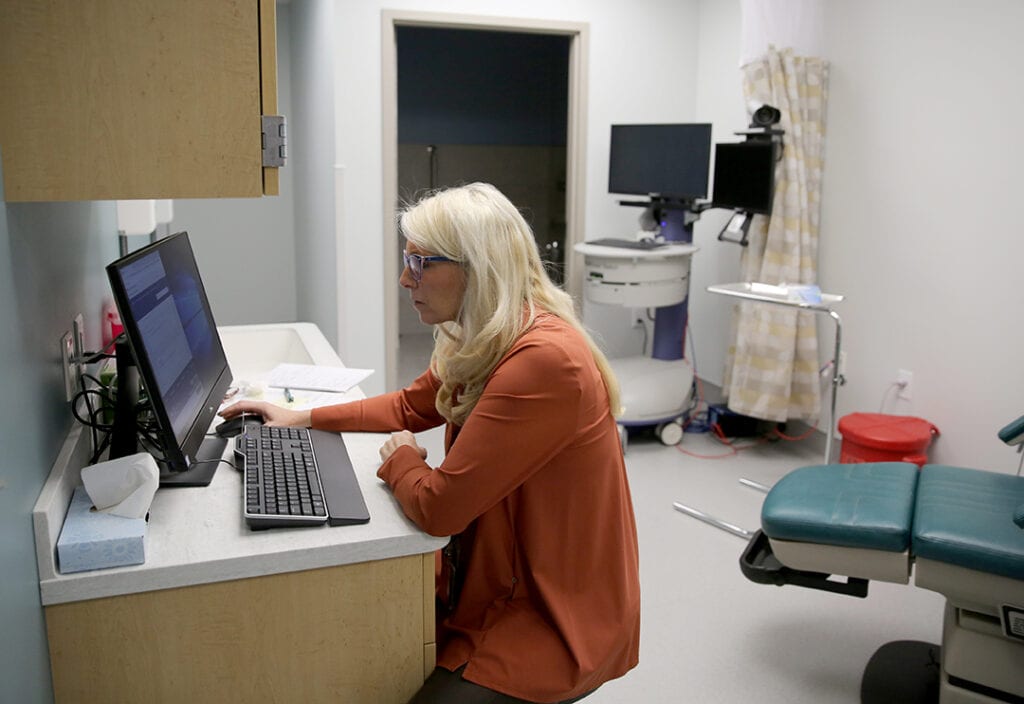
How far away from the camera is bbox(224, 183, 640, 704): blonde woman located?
58.2 inches

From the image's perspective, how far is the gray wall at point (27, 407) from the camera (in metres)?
1.15

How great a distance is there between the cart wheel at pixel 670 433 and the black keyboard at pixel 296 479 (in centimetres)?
275

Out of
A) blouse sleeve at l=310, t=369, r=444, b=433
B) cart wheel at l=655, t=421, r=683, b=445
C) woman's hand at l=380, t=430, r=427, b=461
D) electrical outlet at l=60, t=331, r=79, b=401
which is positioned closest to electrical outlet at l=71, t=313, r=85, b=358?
electrical outlet at l=60, t=331, r=79, b=401

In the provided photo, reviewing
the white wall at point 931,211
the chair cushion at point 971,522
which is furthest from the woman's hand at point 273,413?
the white wall at point 931,211

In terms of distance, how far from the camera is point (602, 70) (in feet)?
15.9

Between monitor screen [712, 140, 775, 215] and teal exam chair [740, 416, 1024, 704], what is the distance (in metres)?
1.77

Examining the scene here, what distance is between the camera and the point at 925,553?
2.12 metres

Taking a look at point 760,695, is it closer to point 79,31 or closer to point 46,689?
point 46,689

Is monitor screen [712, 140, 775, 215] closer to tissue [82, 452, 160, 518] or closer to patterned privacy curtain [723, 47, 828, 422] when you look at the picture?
patterned privacy curtain [723, 47, 828, 422]

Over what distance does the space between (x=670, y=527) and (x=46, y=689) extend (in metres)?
2.56

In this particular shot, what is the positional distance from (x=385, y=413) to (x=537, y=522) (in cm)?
58

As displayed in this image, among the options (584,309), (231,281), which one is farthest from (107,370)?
(231,281)

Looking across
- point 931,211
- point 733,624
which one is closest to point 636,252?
point 931,211

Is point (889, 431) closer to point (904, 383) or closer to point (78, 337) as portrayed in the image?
point (904, 383)
